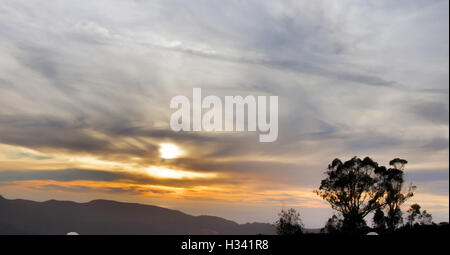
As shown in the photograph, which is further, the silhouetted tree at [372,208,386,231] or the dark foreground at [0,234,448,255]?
the silhouetted tree at [372,208,386,231]

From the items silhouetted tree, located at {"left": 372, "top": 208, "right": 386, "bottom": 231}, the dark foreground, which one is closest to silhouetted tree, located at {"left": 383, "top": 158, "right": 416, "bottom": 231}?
silhouetted tree, located at {"left": 372, "top": 208, "right": 386, "bottom": 231}

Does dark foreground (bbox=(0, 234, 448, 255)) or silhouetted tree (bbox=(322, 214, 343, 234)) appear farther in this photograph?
silhouetted tree (bbox=(322, 214, 343, 234))

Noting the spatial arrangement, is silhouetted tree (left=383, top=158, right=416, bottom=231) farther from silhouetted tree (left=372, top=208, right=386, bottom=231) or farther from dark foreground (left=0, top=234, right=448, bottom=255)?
dark foreground (left=0, top=234, right=448, bottom=255)
